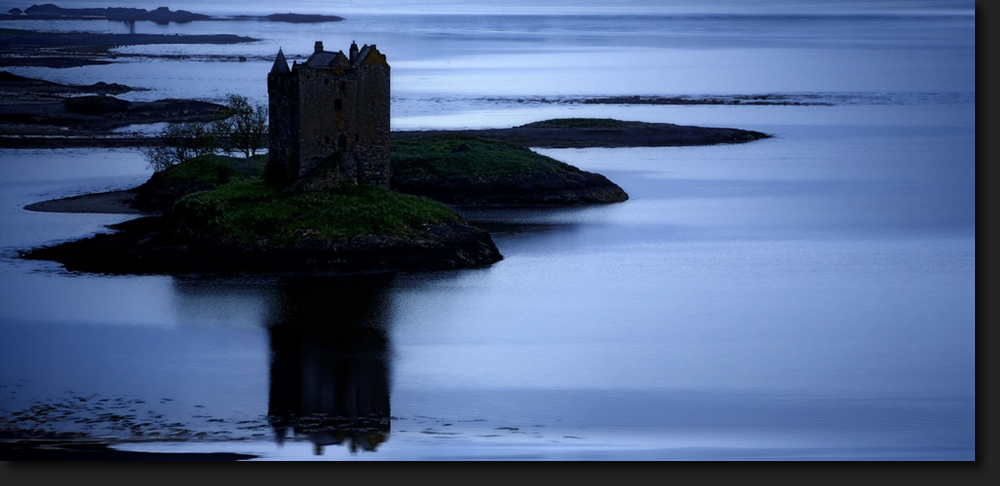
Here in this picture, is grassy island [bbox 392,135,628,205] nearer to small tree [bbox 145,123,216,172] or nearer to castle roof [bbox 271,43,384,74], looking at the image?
small tree [bbox 145,123,216,172]

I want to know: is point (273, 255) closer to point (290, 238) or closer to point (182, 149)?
point (290, 238)

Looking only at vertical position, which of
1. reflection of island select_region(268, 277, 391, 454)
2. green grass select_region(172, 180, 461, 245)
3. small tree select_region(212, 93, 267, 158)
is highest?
small tree select_region(212, 93, 267, 158)

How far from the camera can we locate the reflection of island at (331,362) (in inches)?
1293

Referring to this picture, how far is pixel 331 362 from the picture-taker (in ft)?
127

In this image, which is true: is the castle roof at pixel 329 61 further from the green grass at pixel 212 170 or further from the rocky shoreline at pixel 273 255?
the green grass at pixel 212 170

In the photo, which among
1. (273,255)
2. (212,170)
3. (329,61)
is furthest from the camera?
(212,170)

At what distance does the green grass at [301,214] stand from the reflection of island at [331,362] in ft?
7.86

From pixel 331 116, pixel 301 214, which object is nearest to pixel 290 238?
pixel 301 214

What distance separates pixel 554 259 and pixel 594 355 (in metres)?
15.3

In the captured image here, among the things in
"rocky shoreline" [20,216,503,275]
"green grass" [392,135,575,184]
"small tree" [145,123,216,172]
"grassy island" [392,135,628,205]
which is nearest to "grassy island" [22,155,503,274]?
"rocky shoreline" [20,216,503,275]

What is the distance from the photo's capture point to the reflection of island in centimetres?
3284

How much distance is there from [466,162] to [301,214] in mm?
23137

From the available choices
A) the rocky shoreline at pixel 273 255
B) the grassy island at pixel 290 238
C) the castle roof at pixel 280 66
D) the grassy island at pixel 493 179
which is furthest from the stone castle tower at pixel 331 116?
the grassy island at pixel 493 179

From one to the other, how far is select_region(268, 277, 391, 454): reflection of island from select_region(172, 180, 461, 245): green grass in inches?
94.3
